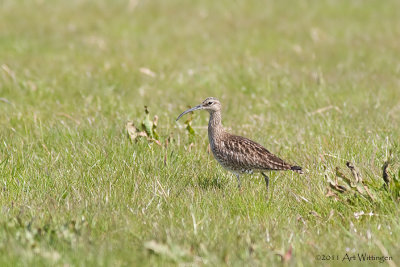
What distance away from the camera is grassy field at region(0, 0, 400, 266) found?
14.1ft

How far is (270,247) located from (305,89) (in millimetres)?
5780

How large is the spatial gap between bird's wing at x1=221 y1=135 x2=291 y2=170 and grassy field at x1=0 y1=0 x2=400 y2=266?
234 millimetres

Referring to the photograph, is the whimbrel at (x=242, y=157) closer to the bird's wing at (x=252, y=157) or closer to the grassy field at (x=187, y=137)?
the bird's wing at (x=252, y=157)

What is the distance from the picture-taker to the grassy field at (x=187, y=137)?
4.30 m

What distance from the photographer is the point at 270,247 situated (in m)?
4.33

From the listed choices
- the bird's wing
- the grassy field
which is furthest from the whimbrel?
the grassy field

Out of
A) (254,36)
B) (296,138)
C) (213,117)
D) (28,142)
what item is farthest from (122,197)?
(254,36)

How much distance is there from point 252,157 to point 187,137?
177 cm

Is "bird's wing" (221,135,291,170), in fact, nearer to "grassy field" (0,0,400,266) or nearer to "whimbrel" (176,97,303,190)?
"whimbrel" (176,97,303,190)

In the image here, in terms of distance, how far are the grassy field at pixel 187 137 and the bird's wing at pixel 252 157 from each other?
234mm

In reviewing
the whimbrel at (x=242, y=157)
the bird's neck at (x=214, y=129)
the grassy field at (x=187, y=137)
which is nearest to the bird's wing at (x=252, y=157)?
the whimbrel at (x=242, y=157)

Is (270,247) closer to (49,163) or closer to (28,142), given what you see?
(49,163)

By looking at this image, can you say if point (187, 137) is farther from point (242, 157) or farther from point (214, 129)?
point (242, 157)

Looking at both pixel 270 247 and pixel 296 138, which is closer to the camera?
pixel 270 247
